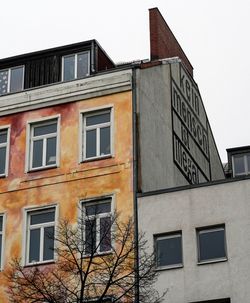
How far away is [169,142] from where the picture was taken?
3847cm

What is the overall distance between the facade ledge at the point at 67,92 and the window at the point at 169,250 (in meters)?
6.57

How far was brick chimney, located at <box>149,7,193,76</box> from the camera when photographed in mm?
41250

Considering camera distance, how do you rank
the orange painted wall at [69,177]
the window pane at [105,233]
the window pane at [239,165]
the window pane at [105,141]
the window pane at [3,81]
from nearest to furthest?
the window pane at [105,233] → the orange painted wall at [69,177] → the window pane at [105,141] → the window pane at [3,81] → the window pane at [239,165]

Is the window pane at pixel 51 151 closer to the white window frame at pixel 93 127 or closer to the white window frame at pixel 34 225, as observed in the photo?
the white window frame at pixel 93 127

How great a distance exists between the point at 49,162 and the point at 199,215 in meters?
7.01

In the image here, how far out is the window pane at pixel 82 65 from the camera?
38.3 m

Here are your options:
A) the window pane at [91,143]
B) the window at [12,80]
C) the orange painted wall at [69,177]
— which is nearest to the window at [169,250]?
the orange painted wall at [69,177]

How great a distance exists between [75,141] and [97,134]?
0.94 metres

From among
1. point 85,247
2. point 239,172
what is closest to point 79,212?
point 85,247

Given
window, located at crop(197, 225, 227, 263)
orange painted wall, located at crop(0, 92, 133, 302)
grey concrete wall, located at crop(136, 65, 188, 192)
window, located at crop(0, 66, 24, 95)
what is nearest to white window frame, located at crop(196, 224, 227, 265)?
window, located at crop(197, 225, 227, 263)

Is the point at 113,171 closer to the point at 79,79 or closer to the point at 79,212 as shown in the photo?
the point at 79,212

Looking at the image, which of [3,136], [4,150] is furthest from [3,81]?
[4,150]

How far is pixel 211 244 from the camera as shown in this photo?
31.7 metres

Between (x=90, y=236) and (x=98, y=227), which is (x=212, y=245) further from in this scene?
(x=90, y=236)
